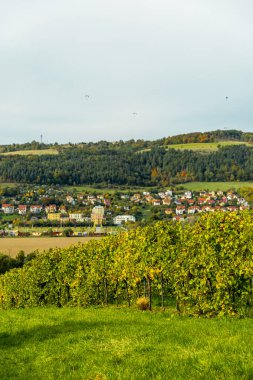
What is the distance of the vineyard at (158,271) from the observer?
1742cm

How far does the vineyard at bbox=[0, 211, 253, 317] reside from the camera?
17422 mm

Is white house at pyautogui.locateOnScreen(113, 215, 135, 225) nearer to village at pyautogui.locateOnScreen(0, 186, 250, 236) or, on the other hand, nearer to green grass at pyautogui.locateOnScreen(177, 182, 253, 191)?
village at pyautogui.locateOnScreen(0, 186, 250, 236)

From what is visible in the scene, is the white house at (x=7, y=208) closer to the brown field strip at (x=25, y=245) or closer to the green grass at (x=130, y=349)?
the brown field strip at (x=25, y=245)

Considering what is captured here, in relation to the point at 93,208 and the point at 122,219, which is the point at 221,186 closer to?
the point at 93,208

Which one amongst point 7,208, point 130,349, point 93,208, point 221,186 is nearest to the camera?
point 130,349

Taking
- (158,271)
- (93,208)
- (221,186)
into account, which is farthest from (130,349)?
(221,186)

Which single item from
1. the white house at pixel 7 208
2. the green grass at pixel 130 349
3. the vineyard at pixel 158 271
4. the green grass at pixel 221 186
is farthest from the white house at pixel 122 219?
the green grass at pixel 130 349

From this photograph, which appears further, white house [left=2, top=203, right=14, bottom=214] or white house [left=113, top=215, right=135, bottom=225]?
white house [left=2, top=203, right=14, bottom=214]

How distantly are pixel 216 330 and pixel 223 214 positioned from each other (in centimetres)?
601

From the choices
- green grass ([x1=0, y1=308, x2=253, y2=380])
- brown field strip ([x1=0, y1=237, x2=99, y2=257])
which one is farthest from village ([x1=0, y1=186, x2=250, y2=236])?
green grass ([x1=0, y1=308, x2=253, y2=380])

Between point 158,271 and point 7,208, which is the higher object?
point 158,271

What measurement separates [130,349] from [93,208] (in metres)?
153

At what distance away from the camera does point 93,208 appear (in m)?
164

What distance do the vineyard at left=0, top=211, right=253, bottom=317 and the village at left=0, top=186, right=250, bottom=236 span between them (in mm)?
94653
